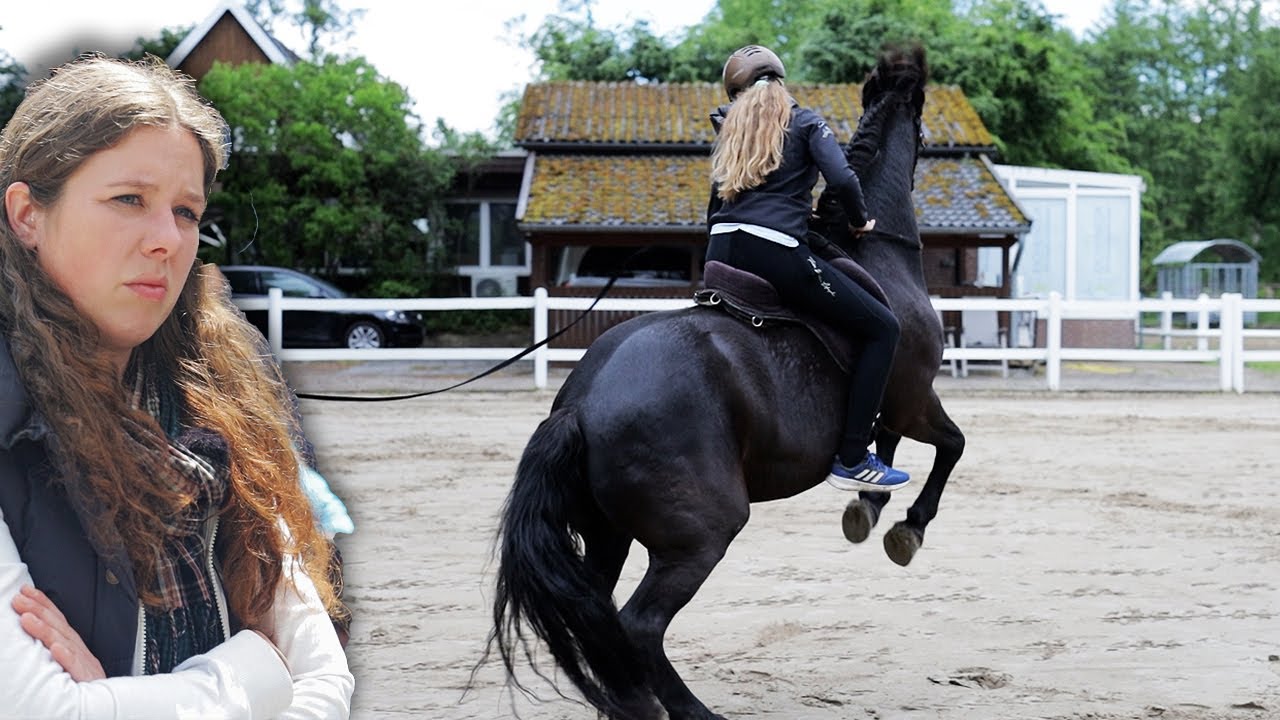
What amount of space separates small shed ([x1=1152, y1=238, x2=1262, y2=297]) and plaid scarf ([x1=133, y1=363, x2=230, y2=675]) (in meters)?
39.3

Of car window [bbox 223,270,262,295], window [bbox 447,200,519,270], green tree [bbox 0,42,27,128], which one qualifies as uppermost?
window [bbox 447,200,519,270]

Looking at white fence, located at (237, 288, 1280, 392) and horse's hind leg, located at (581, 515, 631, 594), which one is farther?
white fence, located at (237, 288, 1280, 392)

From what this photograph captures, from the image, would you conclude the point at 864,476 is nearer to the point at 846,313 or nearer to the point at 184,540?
the point at 846,313

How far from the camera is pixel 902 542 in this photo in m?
5.20

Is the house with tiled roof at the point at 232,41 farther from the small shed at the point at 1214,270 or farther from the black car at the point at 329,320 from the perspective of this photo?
the small shed at the point at 1214,270

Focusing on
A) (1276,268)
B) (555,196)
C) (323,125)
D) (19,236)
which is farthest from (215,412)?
(1276,268)

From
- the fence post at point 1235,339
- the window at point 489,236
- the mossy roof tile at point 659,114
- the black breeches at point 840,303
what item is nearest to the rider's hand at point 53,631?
the black breeches at point 840,303

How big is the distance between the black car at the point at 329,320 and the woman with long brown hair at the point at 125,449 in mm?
20297

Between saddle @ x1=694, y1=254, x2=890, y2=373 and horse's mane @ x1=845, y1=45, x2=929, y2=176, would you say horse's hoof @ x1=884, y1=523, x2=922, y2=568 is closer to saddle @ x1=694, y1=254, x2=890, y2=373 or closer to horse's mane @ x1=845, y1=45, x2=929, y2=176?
saddle @ x1=694, y1=254, x2=890, y2=373

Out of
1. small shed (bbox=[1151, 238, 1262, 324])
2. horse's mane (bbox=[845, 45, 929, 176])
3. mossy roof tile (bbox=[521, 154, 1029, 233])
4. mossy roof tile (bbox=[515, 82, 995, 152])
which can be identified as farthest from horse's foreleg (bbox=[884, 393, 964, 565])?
small shed (bbox=[1151, 238, 1262, 324])

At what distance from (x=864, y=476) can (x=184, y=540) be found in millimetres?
3319

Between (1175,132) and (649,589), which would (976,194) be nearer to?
(649,589)

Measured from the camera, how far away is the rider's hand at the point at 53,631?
1261 mm

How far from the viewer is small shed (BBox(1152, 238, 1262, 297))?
124 feet
